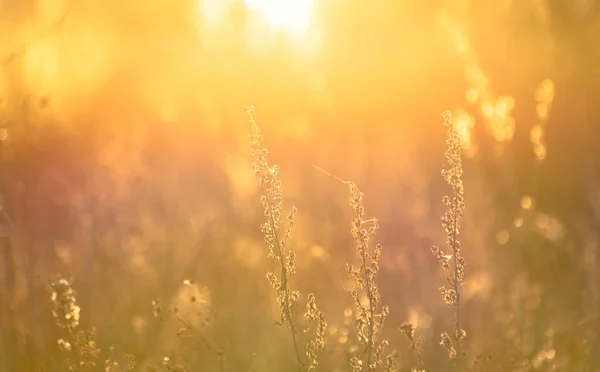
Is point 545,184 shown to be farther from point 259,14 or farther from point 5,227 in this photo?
point 5,227

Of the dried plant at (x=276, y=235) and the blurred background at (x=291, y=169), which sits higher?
the blurred background at (x=291, y=169)

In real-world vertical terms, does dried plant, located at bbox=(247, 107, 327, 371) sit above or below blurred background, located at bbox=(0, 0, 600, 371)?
below

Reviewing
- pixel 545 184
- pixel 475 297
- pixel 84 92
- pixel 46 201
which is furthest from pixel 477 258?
pixel 84 92

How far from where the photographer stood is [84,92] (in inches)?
186

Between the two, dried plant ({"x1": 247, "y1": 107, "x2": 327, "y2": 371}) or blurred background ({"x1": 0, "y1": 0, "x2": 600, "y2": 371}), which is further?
blurred background ({"x1": 0, "y1": 0, "x2": 600, "y2": 371})

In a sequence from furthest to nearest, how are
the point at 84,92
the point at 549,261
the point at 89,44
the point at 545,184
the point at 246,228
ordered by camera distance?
the point at 89,44
the point at 84,92
the point at 545,184
the point at 246,228
the point at 549,261

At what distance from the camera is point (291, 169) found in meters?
4.60

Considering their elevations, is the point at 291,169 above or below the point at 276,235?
above

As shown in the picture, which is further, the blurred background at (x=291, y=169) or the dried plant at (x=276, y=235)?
the blurred background at (x=291, y=169)

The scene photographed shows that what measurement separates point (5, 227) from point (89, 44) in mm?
3012

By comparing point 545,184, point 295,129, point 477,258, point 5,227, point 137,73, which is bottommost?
point 5,227

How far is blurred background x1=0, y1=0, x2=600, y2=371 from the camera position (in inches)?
102

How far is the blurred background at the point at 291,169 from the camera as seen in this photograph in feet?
8.46

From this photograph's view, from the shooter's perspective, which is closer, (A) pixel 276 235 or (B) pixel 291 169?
(A) pixel 276 235
